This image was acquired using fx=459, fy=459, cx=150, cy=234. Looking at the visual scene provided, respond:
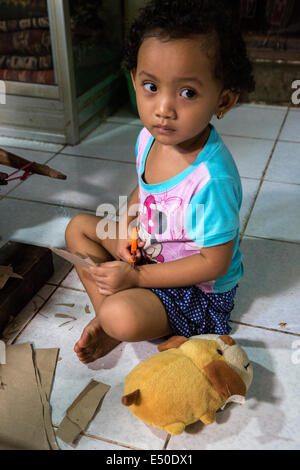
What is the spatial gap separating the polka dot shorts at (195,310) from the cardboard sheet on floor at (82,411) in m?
0.20

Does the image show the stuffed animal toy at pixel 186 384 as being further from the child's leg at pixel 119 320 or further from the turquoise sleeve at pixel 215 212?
the turquoise sleeve at pixel 215 212

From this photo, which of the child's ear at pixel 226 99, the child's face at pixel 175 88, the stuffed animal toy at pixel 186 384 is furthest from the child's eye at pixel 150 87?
the stuffed animal toy at pixel 186 384

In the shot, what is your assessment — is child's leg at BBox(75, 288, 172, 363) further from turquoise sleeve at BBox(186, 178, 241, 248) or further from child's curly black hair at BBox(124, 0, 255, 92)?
child's curly black hair at BBox(124, 0, 255, 92)

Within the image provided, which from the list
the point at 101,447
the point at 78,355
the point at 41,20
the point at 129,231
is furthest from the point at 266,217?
the point at 41,20

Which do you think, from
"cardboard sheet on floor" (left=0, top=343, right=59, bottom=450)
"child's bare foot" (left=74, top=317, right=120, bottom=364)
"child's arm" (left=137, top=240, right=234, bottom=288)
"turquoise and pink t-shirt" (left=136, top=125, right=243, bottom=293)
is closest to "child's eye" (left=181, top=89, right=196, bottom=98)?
"turquoise and pink t-shirt" (left=136, top=125, right=243, bottom=293)

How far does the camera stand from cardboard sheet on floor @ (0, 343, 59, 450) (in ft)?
2.74

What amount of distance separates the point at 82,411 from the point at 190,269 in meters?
0.35

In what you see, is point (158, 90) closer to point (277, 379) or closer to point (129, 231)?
point (129, 231)

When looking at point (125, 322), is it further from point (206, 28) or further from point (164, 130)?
point (206, 28)

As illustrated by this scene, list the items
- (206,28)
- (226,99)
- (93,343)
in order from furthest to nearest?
(93,343) → (226,99) → (206,28)

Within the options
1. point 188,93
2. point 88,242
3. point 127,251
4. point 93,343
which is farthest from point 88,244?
point 188,93

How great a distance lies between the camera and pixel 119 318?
89cm

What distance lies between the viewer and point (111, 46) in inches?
88.9

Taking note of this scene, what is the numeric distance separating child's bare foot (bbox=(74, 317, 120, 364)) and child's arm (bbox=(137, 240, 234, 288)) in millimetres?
135
